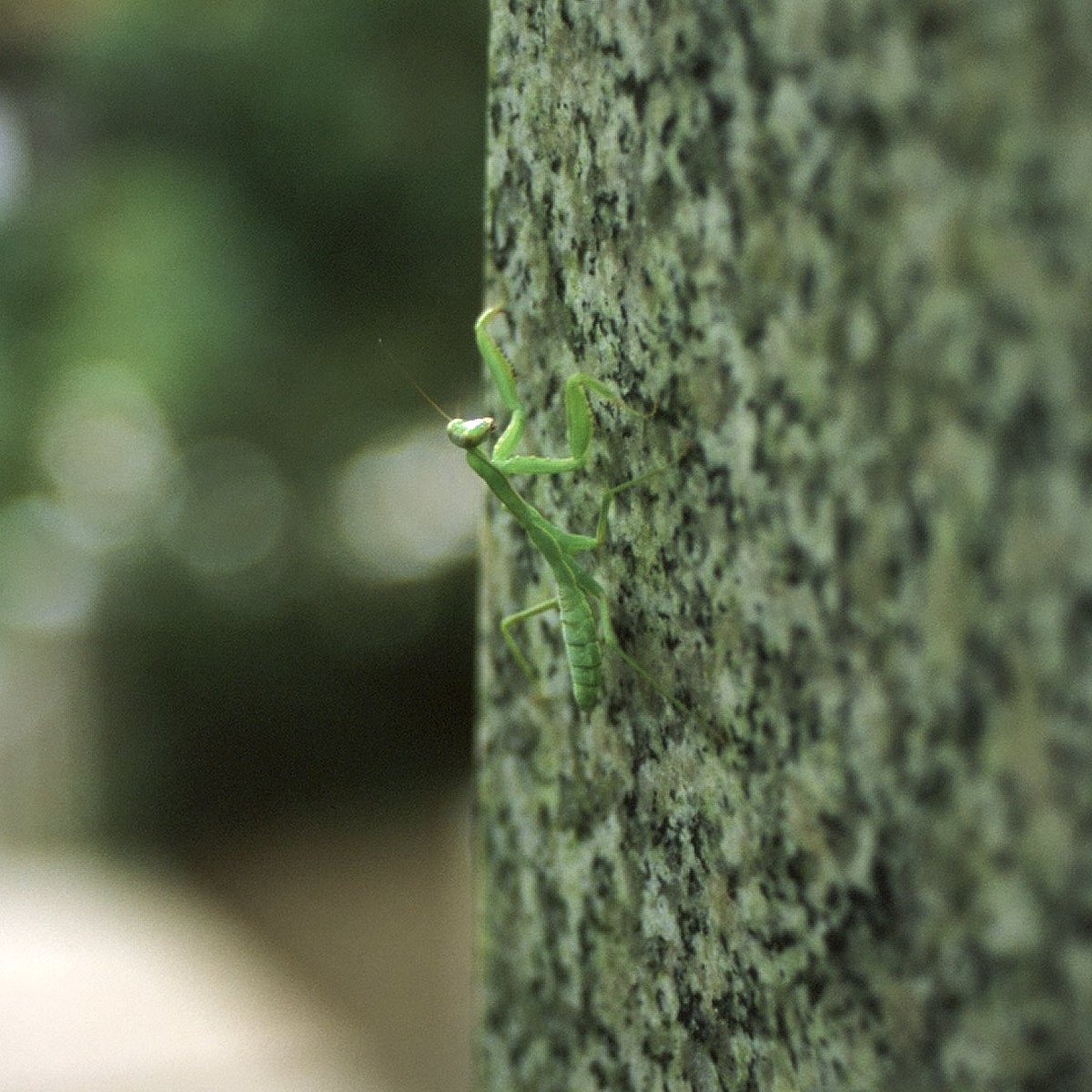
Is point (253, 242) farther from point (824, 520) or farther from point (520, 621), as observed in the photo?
point (824, 520)

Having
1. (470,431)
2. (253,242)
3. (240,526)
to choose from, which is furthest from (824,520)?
(240,526)

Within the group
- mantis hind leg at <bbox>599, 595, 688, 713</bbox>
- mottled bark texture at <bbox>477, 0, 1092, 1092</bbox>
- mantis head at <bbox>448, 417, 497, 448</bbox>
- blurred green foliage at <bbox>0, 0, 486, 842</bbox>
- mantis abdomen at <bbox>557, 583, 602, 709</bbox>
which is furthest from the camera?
blurred green foliage at <bbox>0, 0, 486, 842</bbox>

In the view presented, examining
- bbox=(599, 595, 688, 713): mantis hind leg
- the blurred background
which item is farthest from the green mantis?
the blurred background

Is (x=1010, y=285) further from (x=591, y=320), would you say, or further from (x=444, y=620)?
(x=444, y=620)

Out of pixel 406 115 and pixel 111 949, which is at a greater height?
pixel 406 115

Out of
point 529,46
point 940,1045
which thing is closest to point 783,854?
point 940,1045

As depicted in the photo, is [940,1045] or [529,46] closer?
[940,1045]

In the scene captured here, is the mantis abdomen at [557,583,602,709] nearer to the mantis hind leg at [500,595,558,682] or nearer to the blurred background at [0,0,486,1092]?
the mantis hind leg at [500,595,558,682]
